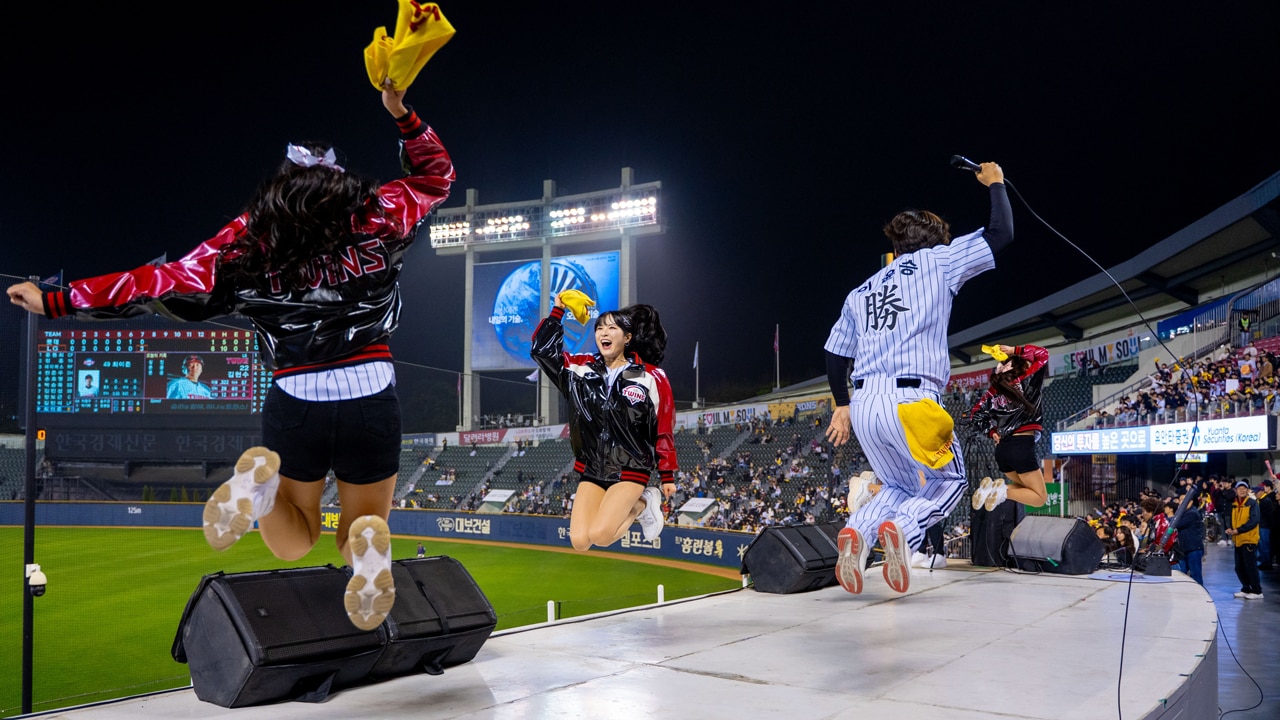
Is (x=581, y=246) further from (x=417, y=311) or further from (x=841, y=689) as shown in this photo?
(x=841, y=689)

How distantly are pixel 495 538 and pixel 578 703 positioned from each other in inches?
894

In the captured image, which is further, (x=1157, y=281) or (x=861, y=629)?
(x=1157, y=281)

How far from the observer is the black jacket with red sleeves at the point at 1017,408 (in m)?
7.82

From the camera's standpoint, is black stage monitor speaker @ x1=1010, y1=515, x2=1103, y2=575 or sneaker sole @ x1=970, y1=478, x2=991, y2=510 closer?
sneaker sole @ x1=970, y1=478, x2=991, y2=510

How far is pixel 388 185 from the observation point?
3.05m

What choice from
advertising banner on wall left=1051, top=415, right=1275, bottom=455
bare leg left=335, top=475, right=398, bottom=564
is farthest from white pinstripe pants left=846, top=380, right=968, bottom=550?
advertising banner on wall left=1051, top=415, right=1275, bottom=455

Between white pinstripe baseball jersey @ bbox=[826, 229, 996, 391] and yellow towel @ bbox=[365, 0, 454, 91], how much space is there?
8.94 feet

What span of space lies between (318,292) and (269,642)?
1778mm

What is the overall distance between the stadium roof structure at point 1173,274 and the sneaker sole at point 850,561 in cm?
1362

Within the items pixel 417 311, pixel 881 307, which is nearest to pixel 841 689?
pixel 881 307

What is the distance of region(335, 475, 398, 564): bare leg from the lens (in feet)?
9.79

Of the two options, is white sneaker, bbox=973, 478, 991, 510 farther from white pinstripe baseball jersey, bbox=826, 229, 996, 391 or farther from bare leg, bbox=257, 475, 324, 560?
bare leg, bbox=257, 475, 324, 560

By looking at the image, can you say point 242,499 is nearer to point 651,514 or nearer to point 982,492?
point 651,514

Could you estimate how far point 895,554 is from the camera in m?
4.58
